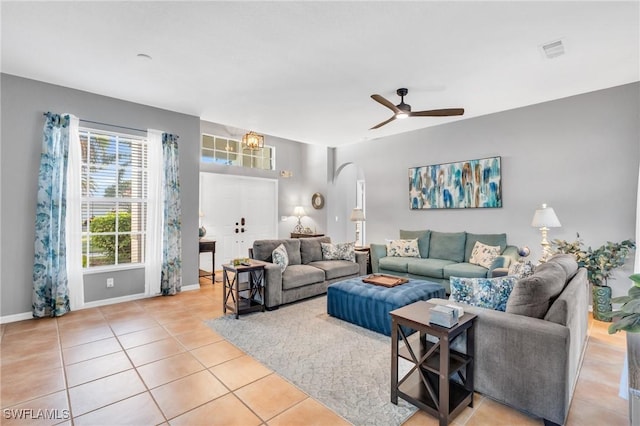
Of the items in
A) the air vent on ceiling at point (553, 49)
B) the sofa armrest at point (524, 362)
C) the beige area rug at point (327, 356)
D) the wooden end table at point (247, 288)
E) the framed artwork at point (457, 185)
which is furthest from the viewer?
the framed artwork at point (457, 185)

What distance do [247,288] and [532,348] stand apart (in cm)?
310

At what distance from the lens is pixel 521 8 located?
91.8 inches

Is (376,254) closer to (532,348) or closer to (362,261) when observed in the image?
(362,261)

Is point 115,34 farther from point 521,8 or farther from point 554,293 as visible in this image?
point 554,293

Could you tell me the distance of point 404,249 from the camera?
5332 mm

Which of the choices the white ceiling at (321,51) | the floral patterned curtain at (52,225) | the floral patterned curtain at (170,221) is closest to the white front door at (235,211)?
the floral patterned curtain at (170,221)

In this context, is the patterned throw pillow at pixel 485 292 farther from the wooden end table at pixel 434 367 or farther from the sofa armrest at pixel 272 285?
the sofa armrest at pixel 272 285

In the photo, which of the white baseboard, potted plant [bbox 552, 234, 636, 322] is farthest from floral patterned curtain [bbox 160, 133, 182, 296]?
potted plant [bbox 552, 234, 636, 322]

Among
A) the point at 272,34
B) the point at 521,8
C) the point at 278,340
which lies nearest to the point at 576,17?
the point at 521,8

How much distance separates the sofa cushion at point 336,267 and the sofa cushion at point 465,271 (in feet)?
4.53

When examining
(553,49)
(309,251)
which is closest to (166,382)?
(309,251)

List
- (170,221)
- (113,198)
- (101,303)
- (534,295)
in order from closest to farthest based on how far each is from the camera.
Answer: (534,295) < (101,303) < (113,198) < (170,221)

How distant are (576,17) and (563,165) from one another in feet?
7.81

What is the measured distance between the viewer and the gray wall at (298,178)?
24.9ft
